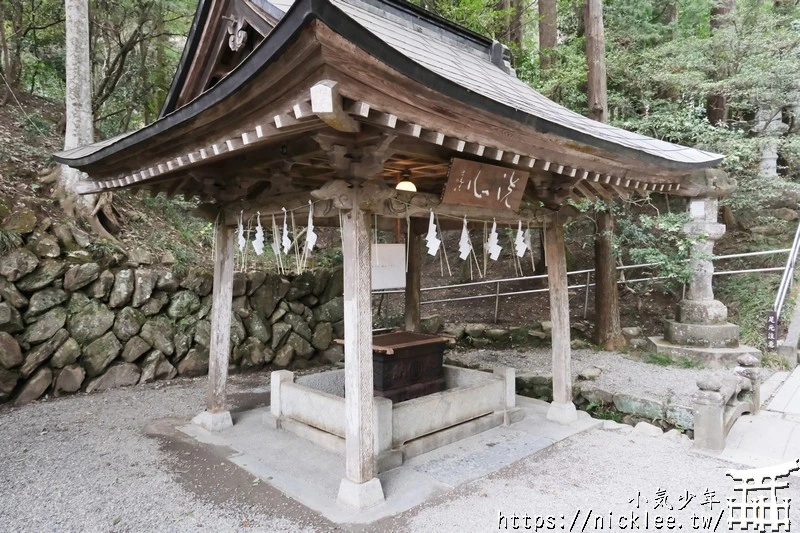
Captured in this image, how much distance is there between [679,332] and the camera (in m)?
7.65

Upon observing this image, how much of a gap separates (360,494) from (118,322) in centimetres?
491

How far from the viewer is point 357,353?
3.35 metres

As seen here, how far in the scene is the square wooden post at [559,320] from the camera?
5109mm

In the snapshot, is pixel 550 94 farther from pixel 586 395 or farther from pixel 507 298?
pixel 586 395

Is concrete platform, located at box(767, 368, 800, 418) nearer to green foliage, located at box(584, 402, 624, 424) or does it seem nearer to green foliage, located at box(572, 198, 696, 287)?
green foliage, located at box(584, 402, 624, 424)

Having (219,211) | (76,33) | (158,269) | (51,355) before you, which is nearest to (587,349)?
(219,211)

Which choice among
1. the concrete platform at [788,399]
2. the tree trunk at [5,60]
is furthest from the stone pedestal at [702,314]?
the tree trunk at [5,60]

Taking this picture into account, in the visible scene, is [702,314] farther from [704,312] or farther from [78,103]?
[78,103]

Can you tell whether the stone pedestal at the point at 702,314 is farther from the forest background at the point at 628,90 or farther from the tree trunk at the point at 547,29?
the tree trunk at the point at 547,29

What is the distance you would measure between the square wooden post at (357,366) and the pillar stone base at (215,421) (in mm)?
2056

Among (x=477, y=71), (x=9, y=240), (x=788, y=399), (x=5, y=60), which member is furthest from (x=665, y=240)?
(x=5, y=60)

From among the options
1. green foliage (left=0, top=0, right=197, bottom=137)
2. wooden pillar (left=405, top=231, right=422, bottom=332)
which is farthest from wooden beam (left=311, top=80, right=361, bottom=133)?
green foliage (left=0, top=0, right=197, bottom=137)

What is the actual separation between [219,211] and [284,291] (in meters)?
3.30

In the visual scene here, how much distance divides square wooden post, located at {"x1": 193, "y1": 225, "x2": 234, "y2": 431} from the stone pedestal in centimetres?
686
